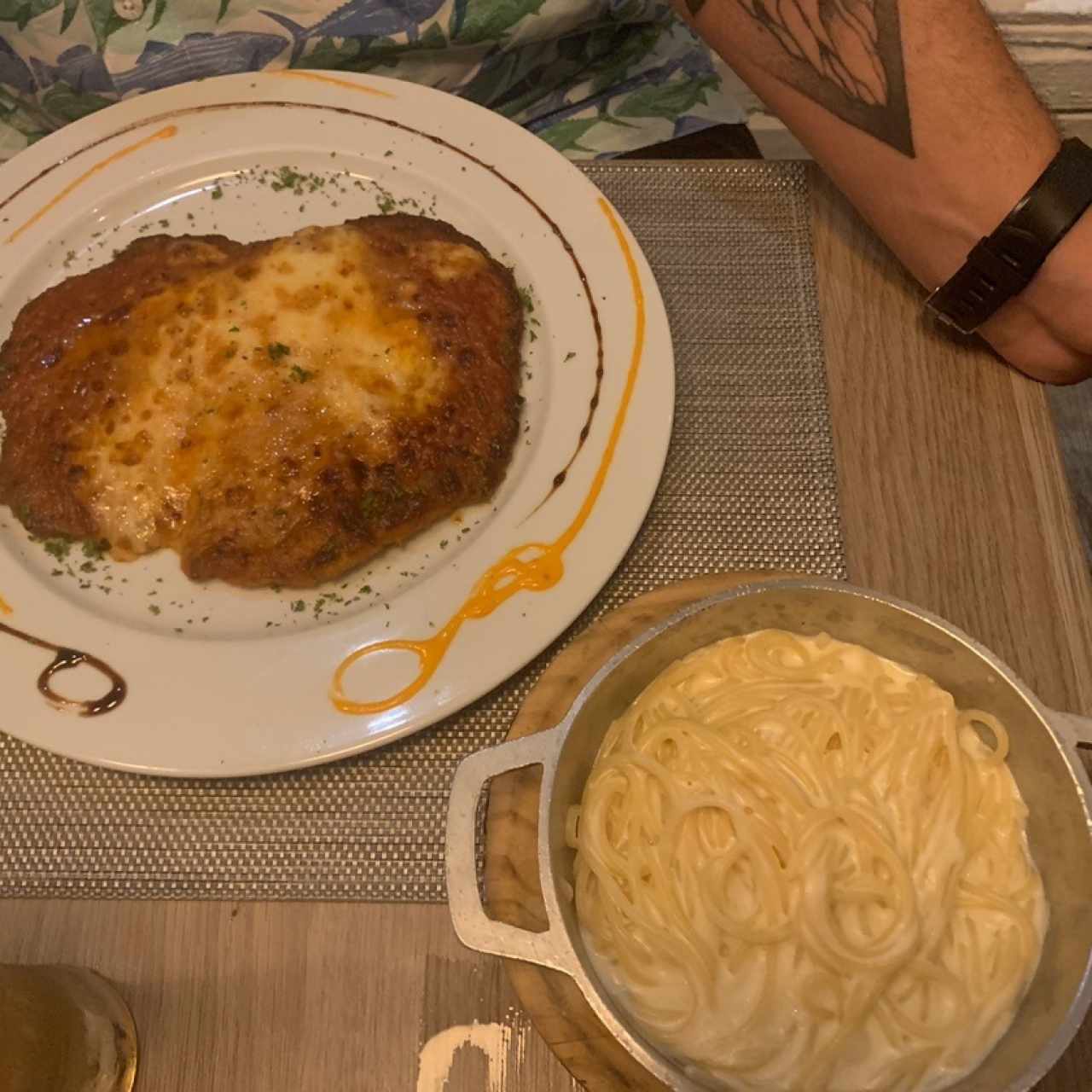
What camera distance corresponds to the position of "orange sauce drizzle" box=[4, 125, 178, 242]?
1.54 meters

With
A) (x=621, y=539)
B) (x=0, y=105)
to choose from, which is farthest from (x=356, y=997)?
(x=0, y=105)

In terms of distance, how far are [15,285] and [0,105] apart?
59cm

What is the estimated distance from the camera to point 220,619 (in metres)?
1.27

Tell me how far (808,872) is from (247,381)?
3.25 feet

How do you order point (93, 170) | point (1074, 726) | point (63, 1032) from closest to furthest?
1. point (1074, 726)
2. point (63, 1032)
3. point (93, 170)

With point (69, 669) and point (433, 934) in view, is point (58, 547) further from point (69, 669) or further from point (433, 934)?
Result: point (433, 934)

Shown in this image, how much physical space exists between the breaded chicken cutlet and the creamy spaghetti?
0.52m

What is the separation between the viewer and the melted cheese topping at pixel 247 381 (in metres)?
1.30

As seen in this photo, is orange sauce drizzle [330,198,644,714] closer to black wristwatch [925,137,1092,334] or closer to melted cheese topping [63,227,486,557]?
melted cheese topping [63,227,486,557]

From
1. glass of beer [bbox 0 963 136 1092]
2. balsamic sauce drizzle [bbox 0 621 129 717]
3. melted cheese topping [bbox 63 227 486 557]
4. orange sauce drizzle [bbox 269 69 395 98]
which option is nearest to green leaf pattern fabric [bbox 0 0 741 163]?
orange sauce drizzle [bbox 269 69 395 98]

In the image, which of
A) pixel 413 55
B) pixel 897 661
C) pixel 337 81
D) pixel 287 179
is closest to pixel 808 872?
pixel 897 661

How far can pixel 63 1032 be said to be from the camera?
0.97 m

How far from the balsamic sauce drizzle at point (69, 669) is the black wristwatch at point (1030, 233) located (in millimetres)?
1276

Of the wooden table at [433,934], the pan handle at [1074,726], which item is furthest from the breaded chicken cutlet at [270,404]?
the pan handle at [1074,726]
